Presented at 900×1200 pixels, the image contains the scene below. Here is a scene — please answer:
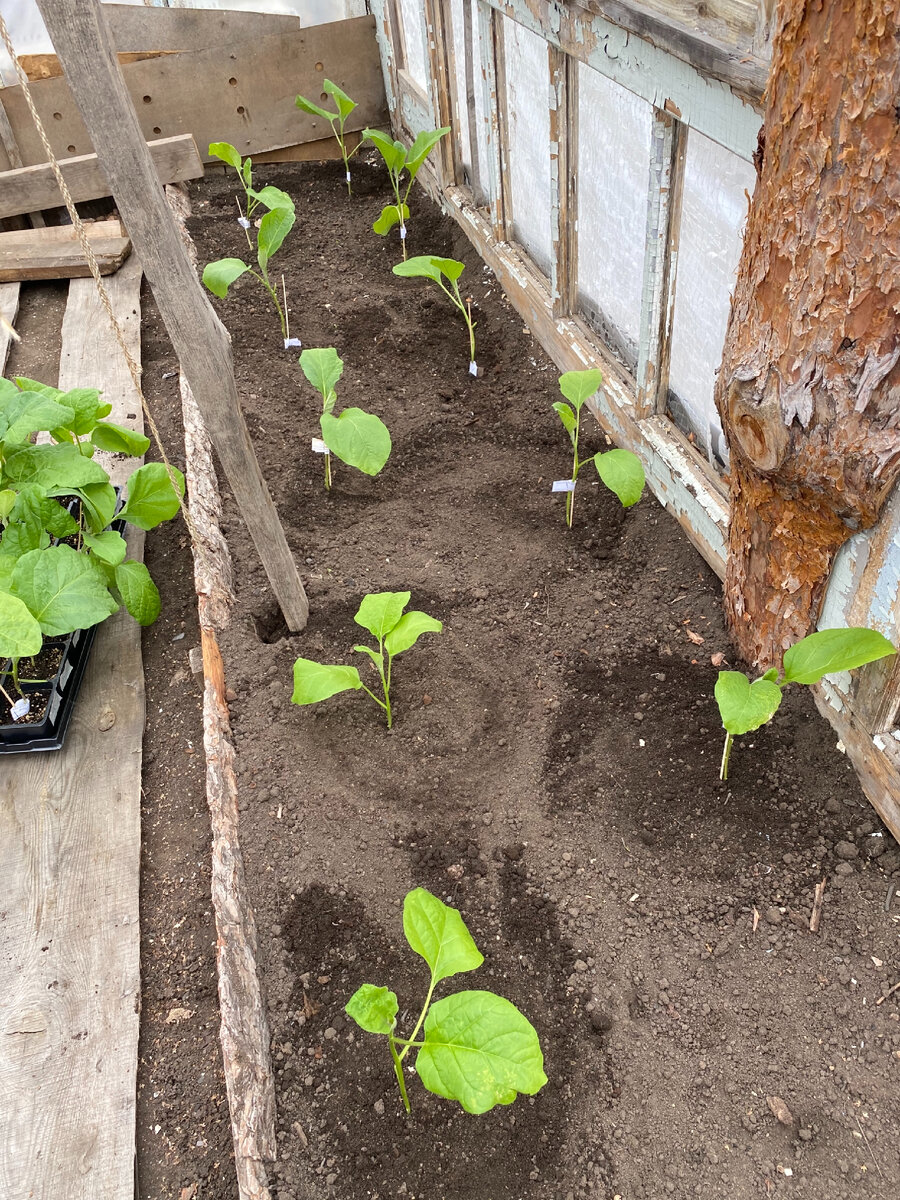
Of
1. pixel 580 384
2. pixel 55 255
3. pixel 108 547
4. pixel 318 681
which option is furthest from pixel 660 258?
pixel 55 255

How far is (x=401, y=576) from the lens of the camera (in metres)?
2.47

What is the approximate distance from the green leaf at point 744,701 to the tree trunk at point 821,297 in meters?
0.27

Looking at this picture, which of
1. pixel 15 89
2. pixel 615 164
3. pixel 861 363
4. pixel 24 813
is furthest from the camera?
pixel 15 89

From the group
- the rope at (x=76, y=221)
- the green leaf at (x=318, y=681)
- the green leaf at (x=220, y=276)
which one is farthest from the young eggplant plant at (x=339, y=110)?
the green leaf at (x=318, y=681)

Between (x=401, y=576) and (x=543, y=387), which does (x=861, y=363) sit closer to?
(x=401, y=576)

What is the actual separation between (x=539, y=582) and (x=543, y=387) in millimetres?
1005

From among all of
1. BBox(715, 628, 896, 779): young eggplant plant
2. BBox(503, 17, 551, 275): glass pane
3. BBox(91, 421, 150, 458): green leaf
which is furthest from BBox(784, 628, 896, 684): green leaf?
BBox(503, 17, 551, 275): glass pane

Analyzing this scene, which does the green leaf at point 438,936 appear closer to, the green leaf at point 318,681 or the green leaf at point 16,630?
the green leaf at point 318,681

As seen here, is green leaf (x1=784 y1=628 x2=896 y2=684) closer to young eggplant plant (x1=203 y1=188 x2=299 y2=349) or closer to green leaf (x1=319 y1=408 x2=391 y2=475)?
green leaf (x1=319 y1=408 x2=391 y2=475)

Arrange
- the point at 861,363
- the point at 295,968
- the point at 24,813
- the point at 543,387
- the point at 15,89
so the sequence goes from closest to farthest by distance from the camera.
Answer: the point at 861,363, the point at 295,968, the point at 24,813, the point at 543,387, the point at 15,89

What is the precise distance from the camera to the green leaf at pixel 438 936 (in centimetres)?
137

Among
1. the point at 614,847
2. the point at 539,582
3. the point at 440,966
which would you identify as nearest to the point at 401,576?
the point at 539,582

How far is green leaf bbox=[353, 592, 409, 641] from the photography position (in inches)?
76.3

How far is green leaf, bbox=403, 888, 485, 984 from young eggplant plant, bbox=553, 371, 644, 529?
45.9 inches
